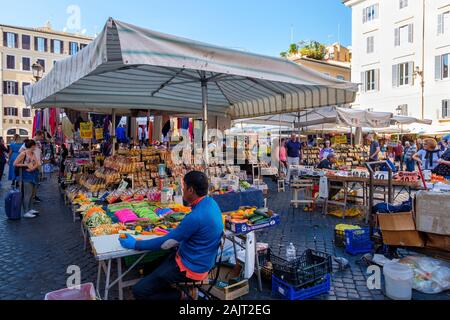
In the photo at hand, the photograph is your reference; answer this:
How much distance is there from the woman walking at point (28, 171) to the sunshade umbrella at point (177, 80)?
1.15 m

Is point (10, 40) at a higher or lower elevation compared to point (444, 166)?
higher

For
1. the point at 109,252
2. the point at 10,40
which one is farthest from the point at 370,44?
the point at 10,40

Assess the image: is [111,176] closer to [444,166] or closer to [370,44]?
[444,166]

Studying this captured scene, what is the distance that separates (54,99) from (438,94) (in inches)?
1013

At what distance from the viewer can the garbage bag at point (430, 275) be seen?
370 centimetres

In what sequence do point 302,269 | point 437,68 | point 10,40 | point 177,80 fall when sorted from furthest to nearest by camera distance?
1. point 10,40
2. point 437,68
3. point 177,80
4. point 302,269

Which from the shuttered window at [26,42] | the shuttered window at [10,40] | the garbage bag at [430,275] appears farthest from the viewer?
the shuttered window at [26,42]

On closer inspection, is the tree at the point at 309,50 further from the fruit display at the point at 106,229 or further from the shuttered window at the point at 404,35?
the fruit display at the point at 106,229

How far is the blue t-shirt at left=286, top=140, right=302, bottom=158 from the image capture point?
12695 mm

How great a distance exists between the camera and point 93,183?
662cm

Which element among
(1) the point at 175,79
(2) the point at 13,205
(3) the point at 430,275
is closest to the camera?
(3) the point at 430,275

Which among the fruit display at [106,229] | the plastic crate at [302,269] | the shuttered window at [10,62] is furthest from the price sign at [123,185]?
the shuttered window at [10,62]

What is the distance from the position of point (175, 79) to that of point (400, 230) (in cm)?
426

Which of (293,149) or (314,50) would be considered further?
(314,50)
